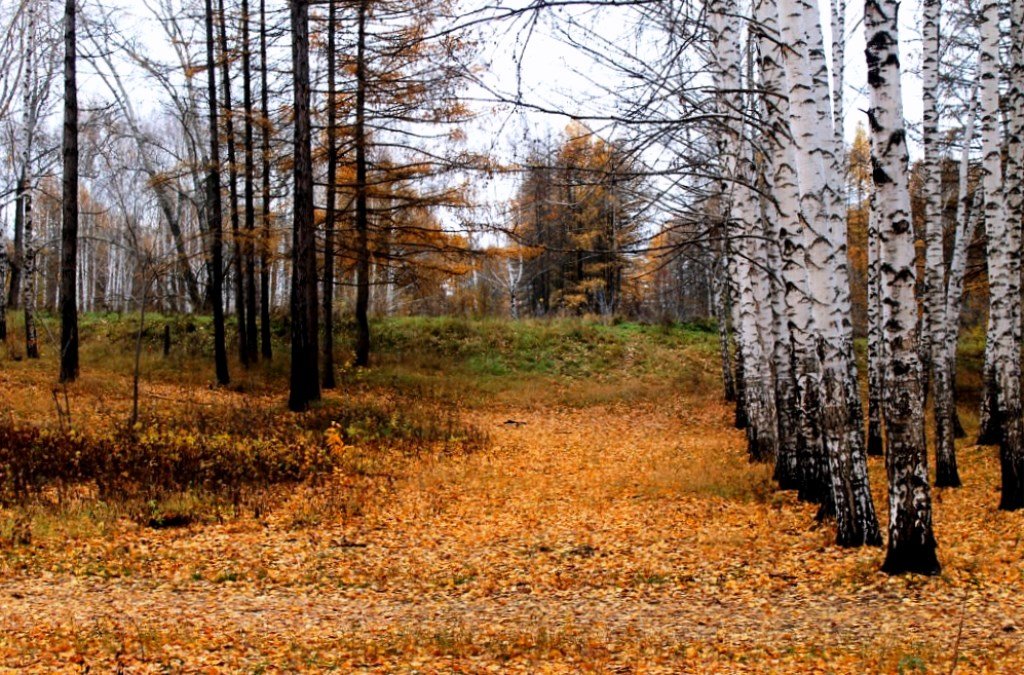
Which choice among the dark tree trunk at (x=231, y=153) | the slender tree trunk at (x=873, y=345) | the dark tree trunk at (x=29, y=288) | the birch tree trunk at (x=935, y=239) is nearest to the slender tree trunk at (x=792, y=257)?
the birch tree trunk at (x=935, y=239)

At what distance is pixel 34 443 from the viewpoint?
1065 cm

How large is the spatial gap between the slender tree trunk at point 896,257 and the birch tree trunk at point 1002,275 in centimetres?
342

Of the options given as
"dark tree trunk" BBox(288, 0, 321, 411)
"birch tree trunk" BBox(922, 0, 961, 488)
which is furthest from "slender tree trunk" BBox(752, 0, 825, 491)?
"dark tree trunk" BBox(288, 0, 321, 411)

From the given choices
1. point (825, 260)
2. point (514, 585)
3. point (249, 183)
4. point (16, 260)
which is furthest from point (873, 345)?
point (16, 260)

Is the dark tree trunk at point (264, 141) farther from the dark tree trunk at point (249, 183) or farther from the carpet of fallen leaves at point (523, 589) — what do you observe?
the carpet of fallen leaves at point (523, 589)

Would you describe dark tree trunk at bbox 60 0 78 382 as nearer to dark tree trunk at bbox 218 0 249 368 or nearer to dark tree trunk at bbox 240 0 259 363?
dark tree trunk at bbox 218 0 249 368

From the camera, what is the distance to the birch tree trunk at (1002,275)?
349 inches

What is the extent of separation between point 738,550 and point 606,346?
1961 centimetres

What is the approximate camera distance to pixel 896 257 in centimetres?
602

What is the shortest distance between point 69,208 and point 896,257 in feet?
53.4

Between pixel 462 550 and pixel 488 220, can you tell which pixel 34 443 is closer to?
pixel 462 550

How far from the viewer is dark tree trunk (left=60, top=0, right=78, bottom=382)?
1595 centimetres

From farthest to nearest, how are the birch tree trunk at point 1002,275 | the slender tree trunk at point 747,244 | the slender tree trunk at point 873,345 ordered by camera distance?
the slender tree trunk at point 873,345, the slender tree trunk at point 747,244, the birch tree trunk at point 1002,275

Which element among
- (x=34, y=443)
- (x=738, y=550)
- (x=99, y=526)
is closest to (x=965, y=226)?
(x=738, y=550)
